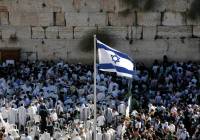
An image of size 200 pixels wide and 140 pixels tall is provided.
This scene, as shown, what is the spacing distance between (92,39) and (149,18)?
9.73 feet

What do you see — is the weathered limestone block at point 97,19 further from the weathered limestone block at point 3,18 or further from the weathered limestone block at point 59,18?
the weathered limestone block at point 3,18

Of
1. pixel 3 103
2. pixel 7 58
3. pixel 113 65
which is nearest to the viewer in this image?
pixel 113 65

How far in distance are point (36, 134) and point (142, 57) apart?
35.9 ft

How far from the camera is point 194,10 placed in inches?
1452

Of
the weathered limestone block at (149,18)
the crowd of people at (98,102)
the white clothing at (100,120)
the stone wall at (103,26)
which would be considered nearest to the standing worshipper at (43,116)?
Result: the crowd of people at (98,102)

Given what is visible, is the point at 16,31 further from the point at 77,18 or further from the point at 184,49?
the point at 184,49

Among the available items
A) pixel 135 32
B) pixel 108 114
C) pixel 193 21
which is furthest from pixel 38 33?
pixel 108 114

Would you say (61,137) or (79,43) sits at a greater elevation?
(79,43)

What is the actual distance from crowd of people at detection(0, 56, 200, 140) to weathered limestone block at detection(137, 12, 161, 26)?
1.90m

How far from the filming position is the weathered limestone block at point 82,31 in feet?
123

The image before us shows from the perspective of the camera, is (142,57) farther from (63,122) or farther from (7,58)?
(63,122)

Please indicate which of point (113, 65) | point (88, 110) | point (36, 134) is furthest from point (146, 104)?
point (113, 65)

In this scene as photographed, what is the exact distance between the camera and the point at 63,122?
29188mm

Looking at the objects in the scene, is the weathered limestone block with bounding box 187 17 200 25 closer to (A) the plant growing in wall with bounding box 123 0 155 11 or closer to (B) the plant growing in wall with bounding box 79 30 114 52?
(A) the plant growing in wall with bounding box 123 0 155 11
